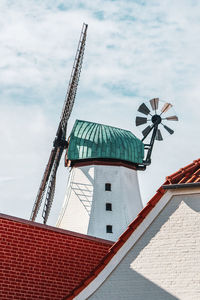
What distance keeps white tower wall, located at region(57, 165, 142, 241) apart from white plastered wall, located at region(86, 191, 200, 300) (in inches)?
830

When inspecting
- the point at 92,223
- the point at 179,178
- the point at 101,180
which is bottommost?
the point at 179,178

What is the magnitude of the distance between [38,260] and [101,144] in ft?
65.9

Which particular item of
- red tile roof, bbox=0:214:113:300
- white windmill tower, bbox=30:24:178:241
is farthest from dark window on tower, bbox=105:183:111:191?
Result: red tile roof, bbox=0:214:113:300

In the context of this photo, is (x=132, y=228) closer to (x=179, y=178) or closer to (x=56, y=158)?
(x=179, y=178)

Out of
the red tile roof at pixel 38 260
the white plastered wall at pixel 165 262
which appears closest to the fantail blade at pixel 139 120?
the red tile roof at pixel 38 260

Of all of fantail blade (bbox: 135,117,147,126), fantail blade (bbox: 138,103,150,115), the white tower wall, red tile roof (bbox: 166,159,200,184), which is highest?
fantail blade (bbox: 138,103,150,115)

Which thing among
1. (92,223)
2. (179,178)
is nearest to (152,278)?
(179,178)

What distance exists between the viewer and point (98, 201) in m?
35.4

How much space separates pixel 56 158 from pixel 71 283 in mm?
21468

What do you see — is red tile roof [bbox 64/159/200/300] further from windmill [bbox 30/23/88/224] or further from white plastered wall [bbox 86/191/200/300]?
windmill [bbox 30/23/88/224]

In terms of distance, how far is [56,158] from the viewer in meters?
38.2

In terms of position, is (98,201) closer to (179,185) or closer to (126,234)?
(126,234)

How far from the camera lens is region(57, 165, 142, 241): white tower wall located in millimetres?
34659

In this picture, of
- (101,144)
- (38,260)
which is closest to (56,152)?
(101,144)
